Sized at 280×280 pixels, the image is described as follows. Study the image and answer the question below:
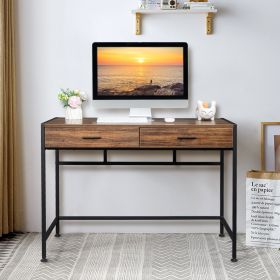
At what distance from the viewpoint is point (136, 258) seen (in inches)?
147

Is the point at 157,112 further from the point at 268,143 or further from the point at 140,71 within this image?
the point at 268,143

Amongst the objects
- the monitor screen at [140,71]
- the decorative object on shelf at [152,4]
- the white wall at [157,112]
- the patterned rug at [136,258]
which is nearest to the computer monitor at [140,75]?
the monitor screen at [140,71]

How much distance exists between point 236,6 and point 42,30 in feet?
4.59

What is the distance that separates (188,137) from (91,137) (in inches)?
24.1

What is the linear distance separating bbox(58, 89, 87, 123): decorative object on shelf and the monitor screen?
0.47 ft

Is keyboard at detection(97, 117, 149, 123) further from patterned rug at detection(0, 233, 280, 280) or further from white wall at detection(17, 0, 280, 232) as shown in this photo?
patterned rug at detection(0, 233, 280, 280)

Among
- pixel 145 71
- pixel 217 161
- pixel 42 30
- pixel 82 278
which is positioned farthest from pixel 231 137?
pixel 42 30

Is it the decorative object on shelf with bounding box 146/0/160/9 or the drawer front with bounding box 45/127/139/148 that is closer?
the drawer front with bounding box 45/127/139/148

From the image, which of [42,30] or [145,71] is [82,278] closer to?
[145,71]

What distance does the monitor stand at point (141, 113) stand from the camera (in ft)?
13.6

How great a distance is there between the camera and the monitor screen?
415 centimetres

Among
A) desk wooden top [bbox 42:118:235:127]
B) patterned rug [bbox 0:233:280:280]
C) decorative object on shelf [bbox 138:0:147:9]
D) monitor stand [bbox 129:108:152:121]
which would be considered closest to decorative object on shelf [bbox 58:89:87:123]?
desk wooden top [bbox 42:118:235:127]

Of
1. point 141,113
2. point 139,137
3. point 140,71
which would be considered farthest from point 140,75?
point 139,137

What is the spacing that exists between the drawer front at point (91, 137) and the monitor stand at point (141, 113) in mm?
435
